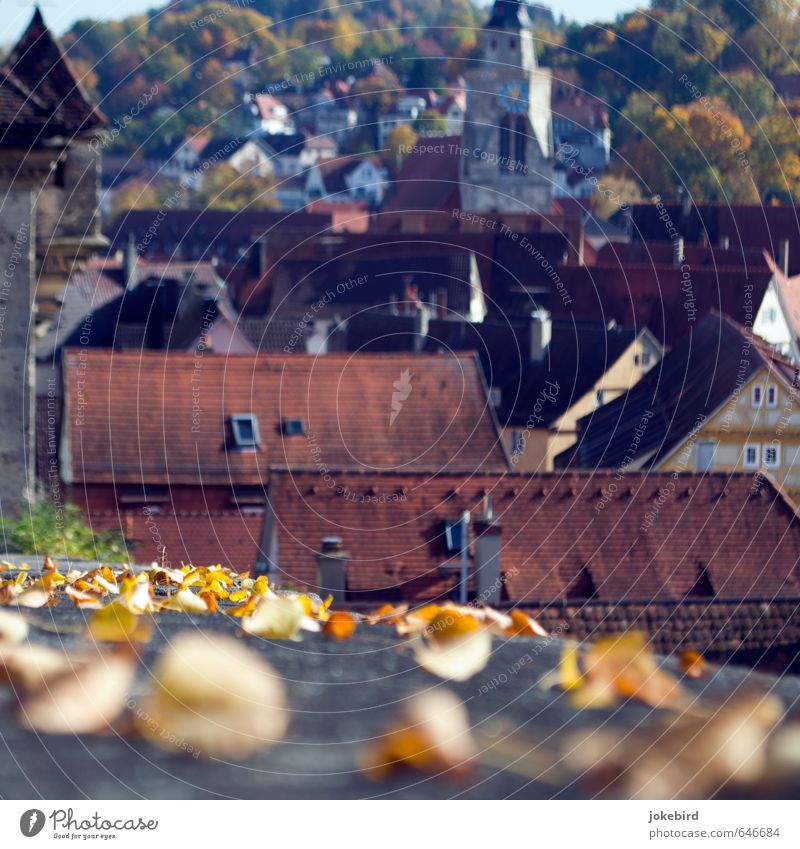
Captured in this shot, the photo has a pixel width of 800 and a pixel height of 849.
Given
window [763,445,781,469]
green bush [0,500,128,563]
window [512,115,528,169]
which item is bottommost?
green bush [0,500,128,563]

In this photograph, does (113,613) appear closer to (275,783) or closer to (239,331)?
(275,783)

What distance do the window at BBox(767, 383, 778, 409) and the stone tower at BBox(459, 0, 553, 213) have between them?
2893 inches

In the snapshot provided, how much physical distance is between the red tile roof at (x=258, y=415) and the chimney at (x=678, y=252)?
3840 cm

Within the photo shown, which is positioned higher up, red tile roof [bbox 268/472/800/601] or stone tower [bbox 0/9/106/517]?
stone tower [bbox 0/9/106/517]

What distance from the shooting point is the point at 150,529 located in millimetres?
26078

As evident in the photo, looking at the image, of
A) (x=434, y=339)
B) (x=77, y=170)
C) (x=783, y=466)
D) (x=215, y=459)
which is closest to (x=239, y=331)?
(x=434, y=339)

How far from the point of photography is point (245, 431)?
32.4 metres

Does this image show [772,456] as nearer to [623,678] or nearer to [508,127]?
[623,678]

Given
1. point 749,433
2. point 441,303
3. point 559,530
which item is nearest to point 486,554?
point 559,530

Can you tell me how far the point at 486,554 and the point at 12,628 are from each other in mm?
17423

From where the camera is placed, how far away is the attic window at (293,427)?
3216 cm

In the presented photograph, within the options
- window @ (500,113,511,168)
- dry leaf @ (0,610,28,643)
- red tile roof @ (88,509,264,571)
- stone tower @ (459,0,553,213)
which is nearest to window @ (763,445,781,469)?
red tile roof @ (88,509,264,571)

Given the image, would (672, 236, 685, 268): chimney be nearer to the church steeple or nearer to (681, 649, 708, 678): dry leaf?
the church steeple

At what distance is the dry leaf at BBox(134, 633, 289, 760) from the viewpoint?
10.0 feet
